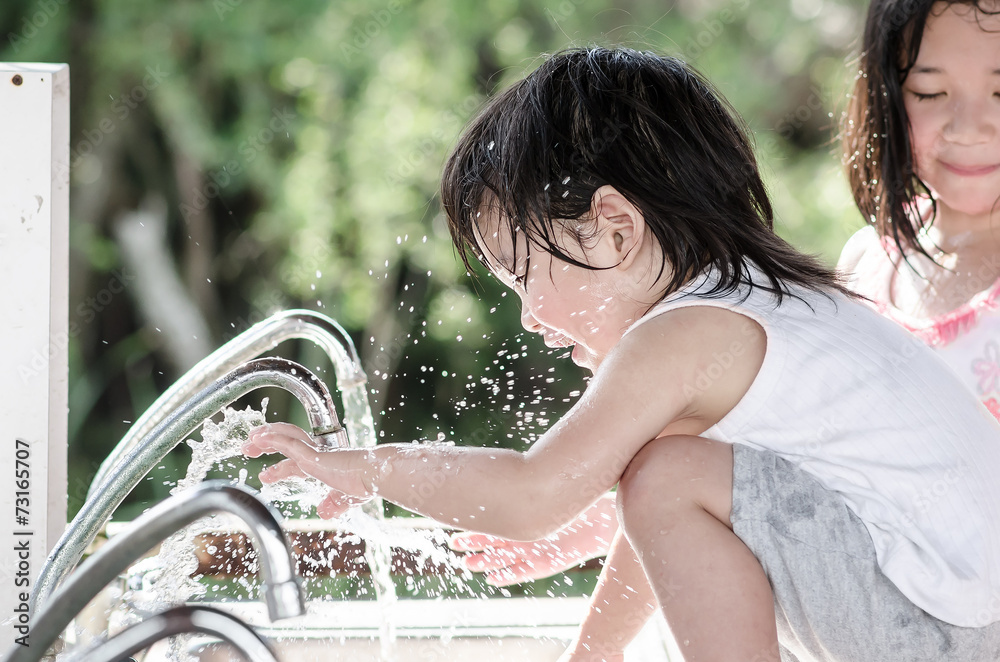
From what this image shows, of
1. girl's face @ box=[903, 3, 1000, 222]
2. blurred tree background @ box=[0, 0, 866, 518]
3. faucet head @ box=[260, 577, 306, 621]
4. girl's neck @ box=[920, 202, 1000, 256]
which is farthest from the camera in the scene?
blurred tree background @ box=[0, 0, 866, 518]

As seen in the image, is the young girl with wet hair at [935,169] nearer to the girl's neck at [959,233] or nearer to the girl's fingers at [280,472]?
the girl's neck at [959,233]

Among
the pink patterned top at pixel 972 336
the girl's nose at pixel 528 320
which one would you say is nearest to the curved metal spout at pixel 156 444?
the girl's nose at pixel 528 320

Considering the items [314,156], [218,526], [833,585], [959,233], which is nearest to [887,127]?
[959,233]

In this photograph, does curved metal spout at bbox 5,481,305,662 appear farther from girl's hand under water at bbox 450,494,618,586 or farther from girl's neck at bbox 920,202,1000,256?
girl's neck at bbox 920,202,1000,256

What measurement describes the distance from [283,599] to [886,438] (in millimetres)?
574

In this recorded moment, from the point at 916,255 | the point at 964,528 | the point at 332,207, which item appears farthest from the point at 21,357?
the point at 332,207

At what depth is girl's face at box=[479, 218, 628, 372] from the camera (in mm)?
954

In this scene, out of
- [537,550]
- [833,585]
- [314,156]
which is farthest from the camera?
[314,156]

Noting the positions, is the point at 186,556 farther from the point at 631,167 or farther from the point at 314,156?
the point at 314,156

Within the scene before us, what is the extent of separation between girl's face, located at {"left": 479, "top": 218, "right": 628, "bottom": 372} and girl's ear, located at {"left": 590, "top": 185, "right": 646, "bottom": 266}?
0.8 inches

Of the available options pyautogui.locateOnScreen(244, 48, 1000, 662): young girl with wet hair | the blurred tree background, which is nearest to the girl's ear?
pyautogui.locateOnScreen(244, 48, 1000, 662): young girl with wet hair

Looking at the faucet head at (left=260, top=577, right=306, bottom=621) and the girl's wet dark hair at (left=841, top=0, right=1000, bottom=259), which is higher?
the girl's wet dark hair at (left=841, top=0, right=1000, bottom=259)

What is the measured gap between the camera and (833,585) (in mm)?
823

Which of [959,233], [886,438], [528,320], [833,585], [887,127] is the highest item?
[887,127]
